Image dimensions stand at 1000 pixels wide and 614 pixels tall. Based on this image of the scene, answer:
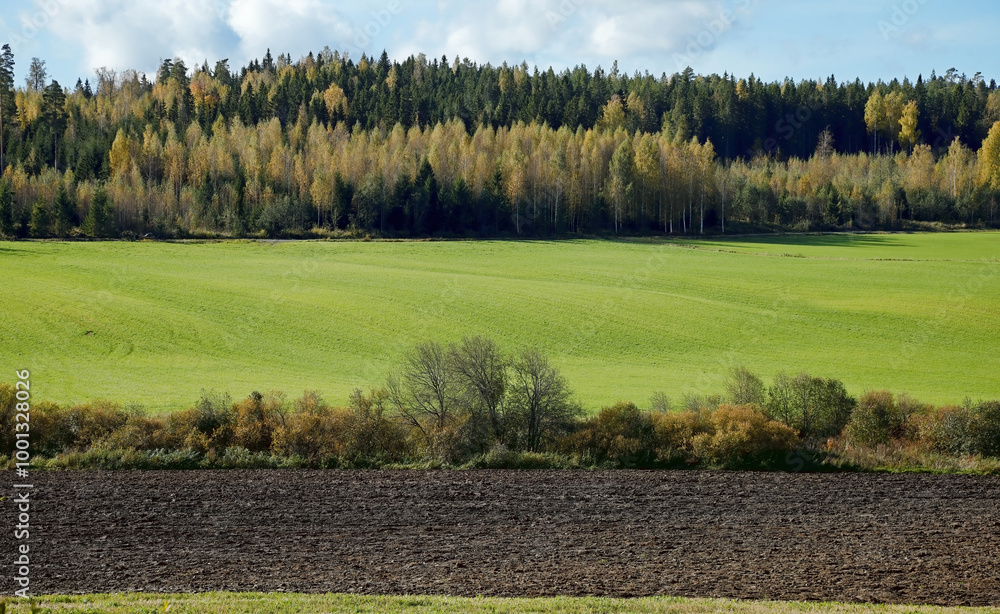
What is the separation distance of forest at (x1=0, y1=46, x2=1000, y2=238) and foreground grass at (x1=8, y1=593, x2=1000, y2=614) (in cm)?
7934

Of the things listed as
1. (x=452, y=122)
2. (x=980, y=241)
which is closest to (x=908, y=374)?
(x=980, y=241)

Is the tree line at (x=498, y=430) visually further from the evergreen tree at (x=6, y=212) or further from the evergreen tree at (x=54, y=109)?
the evergreen tree at (x=54, y=109)

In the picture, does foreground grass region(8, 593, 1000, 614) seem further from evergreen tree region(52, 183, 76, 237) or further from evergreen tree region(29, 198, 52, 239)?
evergreen tree region(52, 183, 76, 237)

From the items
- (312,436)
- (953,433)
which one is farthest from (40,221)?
(953,433)

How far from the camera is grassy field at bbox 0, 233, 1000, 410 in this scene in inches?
1476

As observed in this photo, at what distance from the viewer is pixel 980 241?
9144cm

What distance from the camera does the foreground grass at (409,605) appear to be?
12672 millimetres

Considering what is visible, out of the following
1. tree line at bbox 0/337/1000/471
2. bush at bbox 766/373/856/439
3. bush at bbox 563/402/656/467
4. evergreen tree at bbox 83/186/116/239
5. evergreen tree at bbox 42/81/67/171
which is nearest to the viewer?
tree line at bbox 0/337/1000/471

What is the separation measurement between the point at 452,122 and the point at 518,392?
117 meters

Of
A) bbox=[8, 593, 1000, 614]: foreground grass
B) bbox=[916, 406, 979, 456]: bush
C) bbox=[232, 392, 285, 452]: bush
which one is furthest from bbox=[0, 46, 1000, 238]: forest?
bbox=[8, 593, 1000, 614]: foreground grass

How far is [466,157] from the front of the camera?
105 metres

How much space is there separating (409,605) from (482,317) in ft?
120

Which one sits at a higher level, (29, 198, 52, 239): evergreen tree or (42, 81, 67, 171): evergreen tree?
(42, 81, 67, 171): evergreen tree

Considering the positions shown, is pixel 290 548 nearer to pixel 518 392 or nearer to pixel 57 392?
pixel 518 392
